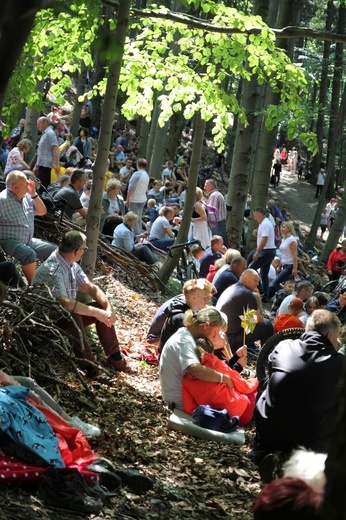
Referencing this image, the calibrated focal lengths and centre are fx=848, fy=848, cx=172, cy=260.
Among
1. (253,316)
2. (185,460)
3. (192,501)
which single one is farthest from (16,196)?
(192,501)

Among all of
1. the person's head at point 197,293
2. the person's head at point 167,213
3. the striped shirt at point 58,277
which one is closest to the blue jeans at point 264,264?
the person's head at point 167,213

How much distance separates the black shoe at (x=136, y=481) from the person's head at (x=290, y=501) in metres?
3.19

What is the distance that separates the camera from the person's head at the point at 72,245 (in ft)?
28.2

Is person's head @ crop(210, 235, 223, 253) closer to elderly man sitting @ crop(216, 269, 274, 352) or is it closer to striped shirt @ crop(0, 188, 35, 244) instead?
elderly man sitting @ crop(216, 269, 274, 352)

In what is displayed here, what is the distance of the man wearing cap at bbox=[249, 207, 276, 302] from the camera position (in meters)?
16.5

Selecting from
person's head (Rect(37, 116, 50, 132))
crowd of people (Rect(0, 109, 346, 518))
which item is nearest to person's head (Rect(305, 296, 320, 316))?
crowd of people (Rect(0, 109, 346, 518))

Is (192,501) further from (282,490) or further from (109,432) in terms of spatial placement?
(282,490)

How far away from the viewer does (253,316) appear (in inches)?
388

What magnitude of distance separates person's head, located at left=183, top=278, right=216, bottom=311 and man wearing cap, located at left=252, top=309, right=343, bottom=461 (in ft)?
7.62

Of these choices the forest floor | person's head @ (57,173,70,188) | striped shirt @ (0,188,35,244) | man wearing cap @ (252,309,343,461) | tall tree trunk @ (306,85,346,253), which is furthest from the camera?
tall tree trunk @ (306,85,346,253)

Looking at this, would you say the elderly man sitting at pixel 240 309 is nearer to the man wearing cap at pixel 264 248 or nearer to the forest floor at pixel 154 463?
the forest floor at pixel 154 463

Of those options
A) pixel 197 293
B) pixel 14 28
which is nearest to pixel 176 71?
pixel 197 293

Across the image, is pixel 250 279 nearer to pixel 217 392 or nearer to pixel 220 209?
pixel 217 392

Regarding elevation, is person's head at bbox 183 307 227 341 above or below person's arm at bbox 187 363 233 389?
above
